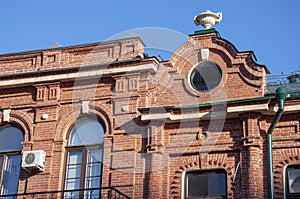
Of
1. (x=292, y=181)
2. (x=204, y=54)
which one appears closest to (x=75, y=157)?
(x=204, y=54)

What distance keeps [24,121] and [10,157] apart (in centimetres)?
108

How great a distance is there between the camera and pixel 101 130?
20922 millimetres

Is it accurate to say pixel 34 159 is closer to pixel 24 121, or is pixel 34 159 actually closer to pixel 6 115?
pixel 24 121

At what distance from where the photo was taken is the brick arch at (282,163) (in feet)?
61.0

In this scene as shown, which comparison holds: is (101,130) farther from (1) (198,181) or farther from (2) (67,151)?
(1) (198,181)

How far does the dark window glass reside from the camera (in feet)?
60.6

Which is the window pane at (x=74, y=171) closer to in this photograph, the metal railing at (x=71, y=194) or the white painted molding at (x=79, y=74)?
the metal railing at (x=71, y=194)

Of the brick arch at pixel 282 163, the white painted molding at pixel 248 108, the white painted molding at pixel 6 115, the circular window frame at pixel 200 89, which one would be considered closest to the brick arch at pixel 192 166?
the brick arch at pixel 282 163

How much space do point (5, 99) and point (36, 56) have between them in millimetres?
1544

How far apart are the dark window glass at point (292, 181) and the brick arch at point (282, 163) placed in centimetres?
13

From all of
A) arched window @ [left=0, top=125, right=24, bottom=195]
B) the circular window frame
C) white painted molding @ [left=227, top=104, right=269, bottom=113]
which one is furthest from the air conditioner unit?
white painted molding @ [left=227, top=104, right=269, bottom=113]

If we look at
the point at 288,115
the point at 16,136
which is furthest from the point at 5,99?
the point at 288,115

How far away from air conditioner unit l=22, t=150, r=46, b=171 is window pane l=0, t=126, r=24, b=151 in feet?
3.23

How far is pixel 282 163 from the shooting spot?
→ 61.7 feet
